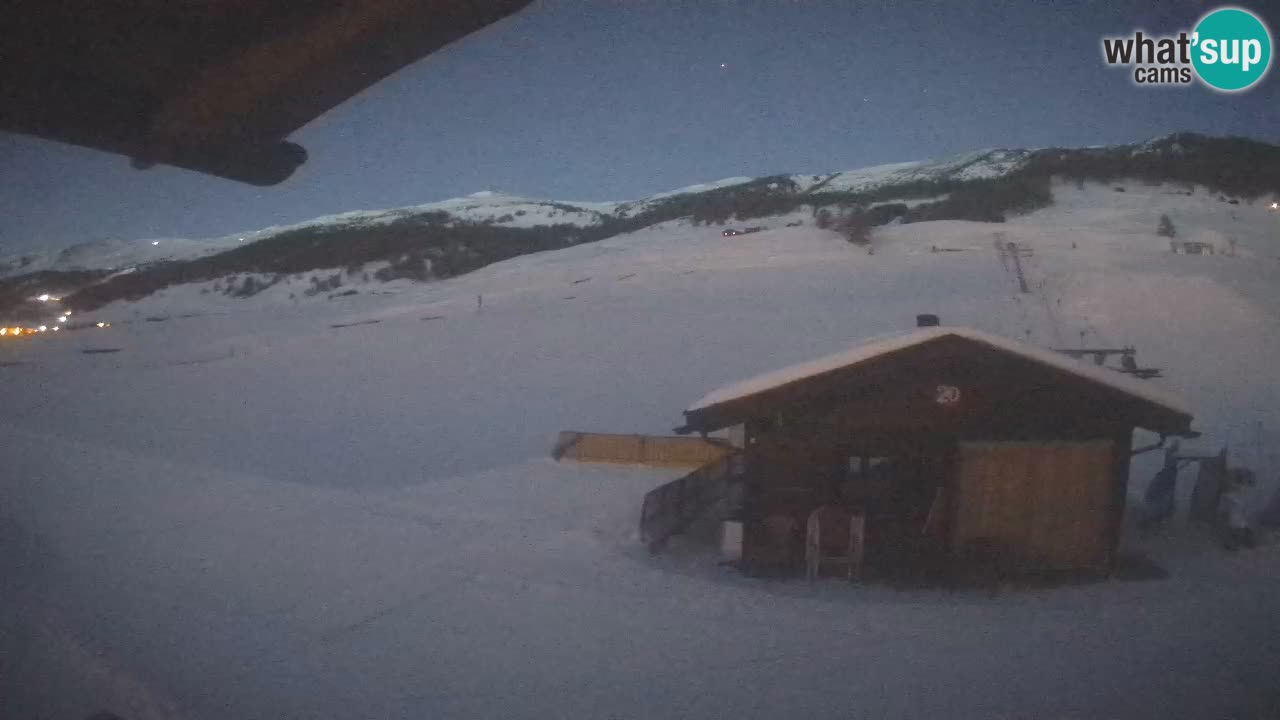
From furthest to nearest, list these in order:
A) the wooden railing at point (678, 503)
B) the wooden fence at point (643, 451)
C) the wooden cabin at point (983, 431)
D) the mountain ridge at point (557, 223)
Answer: the mountain ridge at point (557, 223)
the wooden fence at point (643, 451)
the wooden railing at point (678, 503)
the wooden cabin at point (983, 431)

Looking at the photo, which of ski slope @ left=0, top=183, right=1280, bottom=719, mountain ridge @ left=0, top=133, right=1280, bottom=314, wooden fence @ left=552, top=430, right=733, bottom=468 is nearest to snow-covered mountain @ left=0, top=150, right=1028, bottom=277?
mountain ridge @ left=0, top=133, right=1280, bottom=314

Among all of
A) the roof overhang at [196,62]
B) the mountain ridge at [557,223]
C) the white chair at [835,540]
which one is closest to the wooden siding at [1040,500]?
the white chair at [835,540]

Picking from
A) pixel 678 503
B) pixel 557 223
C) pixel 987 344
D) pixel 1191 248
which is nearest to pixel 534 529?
pixel 678 503

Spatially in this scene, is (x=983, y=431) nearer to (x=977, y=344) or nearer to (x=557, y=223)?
(x=977, y=344)

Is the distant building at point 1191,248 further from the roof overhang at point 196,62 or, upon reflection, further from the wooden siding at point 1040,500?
the roof overhang at point 196,62

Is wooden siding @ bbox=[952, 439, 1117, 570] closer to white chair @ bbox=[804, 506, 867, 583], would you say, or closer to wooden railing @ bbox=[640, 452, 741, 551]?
white chair @ bbox=[804, 506, 867, 583]

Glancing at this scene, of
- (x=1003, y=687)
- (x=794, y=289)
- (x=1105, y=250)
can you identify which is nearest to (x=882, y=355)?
(x=1003, y=687)
